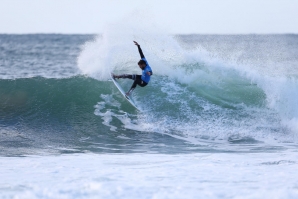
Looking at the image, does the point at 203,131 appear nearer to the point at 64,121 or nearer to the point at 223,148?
the point at 223,148

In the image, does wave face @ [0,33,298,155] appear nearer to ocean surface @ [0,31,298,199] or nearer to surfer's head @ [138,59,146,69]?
ocean surface @ [0,31,298,199]

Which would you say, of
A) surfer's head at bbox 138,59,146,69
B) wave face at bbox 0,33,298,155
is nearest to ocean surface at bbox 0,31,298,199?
wave face at bbox 0,33,298,155

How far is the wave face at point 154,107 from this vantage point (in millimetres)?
9719

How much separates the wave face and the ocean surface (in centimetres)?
3

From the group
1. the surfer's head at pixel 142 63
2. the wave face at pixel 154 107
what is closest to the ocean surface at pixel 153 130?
the wave face at pixel 154 107

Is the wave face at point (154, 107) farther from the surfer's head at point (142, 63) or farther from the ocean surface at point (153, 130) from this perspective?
the surfer's head at point (142, 63)

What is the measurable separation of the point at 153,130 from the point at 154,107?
4.57 ft

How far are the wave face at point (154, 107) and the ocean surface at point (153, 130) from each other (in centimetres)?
3

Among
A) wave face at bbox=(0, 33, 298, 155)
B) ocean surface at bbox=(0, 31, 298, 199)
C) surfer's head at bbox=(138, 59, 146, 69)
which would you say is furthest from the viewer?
surfer's head at bbox=(138, 59, 146, 69)

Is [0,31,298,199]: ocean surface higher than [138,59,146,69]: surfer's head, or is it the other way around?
[138,59,146,69]: surfer's head

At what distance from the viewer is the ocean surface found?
20.5 ft

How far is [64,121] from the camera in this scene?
11.5 meters

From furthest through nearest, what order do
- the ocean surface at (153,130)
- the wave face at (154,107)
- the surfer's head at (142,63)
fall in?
the surfer's head at (142,63)
the wave face at (154,107)
the ocean surface at (153,130)

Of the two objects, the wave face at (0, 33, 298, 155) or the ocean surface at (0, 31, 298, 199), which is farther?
the wave face at (0, 33, 298, 155)
